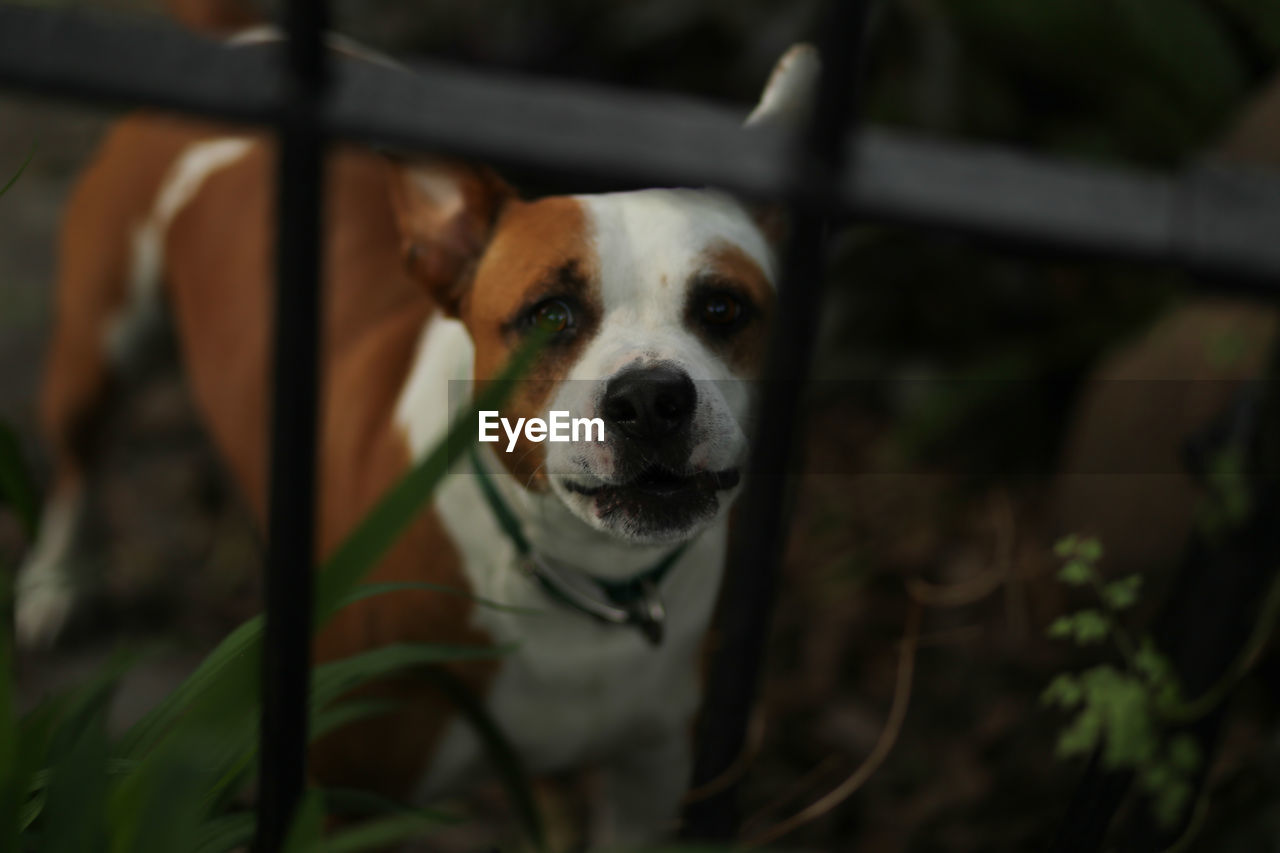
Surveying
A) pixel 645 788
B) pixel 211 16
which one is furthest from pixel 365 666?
pixel 211 16

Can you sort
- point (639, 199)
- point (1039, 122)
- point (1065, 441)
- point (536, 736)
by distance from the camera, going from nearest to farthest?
point (639, 199) → point (536, 736) → point (1065, 441) → point (1039, 122)

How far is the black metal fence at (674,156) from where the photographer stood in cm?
65

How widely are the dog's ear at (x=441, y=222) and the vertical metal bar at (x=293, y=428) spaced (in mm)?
612

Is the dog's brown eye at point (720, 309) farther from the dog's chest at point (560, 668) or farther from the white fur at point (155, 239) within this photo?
the white fur at point (155, 239)

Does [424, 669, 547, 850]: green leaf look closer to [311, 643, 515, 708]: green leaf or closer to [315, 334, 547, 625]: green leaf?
[311, 643, 515, 708]: green leaf

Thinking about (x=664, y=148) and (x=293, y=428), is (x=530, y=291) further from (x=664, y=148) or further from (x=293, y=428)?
(x=664, y=148)

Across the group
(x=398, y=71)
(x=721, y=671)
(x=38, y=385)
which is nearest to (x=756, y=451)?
(x=721, y=671)

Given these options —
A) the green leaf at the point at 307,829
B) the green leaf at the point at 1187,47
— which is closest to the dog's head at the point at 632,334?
the green leaf at the point at 307,829

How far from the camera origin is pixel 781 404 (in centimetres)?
78

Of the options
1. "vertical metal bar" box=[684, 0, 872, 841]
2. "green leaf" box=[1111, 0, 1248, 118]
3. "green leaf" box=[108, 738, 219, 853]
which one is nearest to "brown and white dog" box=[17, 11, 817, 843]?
"vertical metal bar" box=[684, 0, 872, 841]

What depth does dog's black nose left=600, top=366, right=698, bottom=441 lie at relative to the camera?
115 cm

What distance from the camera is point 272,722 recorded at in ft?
2.99

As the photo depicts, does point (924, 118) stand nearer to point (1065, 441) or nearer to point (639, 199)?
point (1065, 441)

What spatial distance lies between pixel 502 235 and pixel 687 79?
210cm
